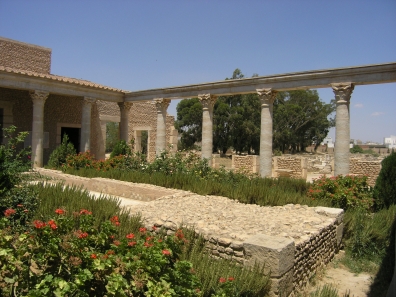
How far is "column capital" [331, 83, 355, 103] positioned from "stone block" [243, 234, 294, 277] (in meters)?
8.03

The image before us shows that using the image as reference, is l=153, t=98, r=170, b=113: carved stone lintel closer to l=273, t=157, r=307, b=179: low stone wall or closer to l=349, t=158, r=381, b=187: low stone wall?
l=273, t=157, r=307, b=179: low stone wall

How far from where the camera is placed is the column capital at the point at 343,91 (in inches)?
432

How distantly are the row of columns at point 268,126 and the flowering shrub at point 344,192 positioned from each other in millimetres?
2361

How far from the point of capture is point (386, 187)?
28.3 feet

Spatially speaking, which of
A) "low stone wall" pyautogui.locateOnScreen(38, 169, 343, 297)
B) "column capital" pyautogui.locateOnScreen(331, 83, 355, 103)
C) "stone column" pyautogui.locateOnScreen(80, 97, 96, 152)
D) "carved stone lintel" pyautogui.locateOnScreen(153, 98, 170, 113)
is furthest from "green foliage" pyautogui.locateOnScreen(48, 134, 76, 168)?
"column capital" pyautogui.locateOnScreen(331, 83, 355, 103)

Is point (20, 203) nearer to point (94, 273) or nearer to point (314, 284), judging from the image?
point (94, 273)

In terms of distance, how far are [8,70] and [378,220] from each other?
13283 mm

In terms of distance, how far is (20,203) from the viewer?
5.41 metres

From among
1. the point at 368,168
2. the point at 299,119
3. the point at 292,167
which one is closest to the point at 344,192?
the point at 368,168

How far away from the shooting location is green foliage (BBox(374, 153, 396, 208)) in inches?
336

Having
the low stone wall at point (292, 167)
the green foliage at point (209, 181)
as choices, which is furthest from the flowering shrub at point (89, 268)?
the low stone wall at point (292, 167)

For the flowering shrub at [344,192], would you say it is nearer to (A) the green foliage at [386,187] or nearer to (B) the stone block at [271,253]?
(A) the green foliage at [386,187]

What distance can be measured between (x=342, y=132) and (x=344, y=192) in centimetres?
358

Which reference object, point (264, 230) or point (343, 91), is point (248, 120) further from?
point (264, 230)
